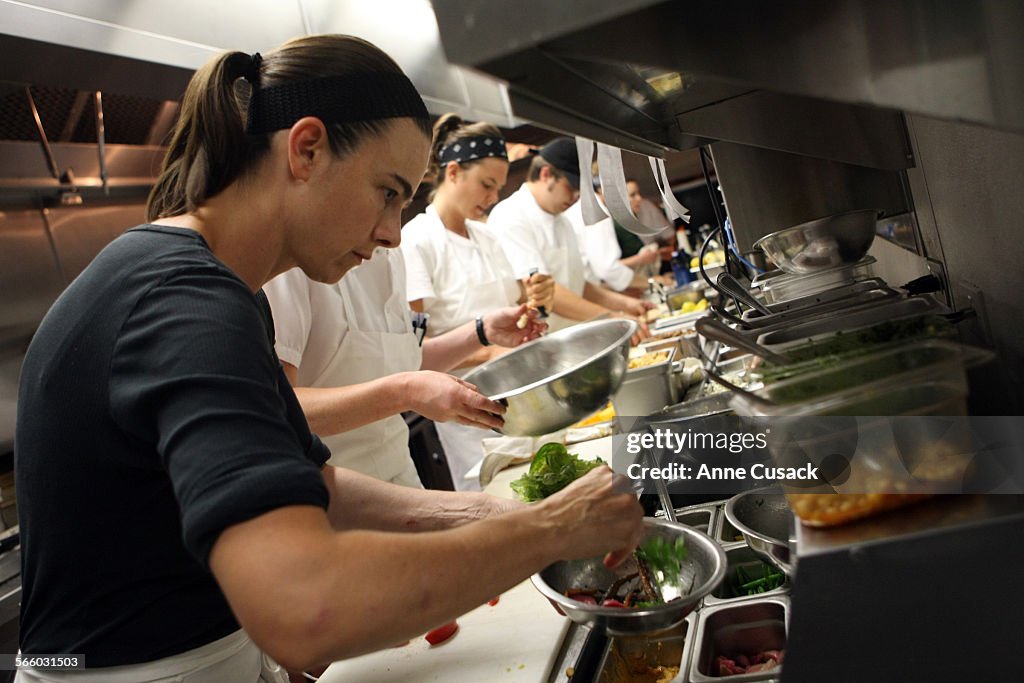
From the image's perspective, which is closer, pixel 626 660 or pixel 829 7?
pixel 829 7

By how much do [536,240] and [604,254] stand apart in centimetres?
200

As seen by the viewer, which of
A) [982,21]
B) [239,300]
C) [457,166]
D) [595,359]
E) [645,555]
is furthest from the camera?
[457,166]

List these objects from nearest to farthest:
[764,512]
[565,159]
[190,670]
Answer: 1. [190,670]
2. [764,512]
3. [565,159]

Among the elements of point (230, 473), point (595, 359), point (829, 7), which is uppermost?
point (829, 7)

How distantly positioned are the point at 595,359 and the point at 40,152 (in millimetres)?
3143

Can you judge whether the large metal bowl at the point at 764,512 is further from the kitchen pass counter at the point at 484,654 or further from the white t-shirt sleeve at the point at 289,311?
the white t-shirt sleeve at the point at 289,311

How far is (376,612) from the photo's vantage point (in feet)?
2.69

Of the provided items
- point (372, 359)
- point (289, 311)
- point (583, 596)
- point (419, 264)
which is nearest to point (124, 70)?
point (289, 311)

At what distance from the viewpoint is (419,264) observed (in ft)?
11.6

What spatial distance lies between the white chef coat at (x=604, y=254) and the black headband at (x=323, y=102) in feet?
17.7

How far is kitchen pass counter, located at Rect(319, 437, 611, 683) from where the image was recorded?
1347mm

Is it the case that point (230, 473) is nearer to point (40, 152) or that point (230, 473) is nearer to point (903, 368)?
point (903, 368)

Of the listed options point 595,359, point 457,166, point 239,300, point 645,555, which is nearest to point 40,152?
point 457,166

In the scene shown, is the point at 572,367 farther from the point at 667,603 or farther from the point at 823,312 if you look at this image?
the point at 667,603
